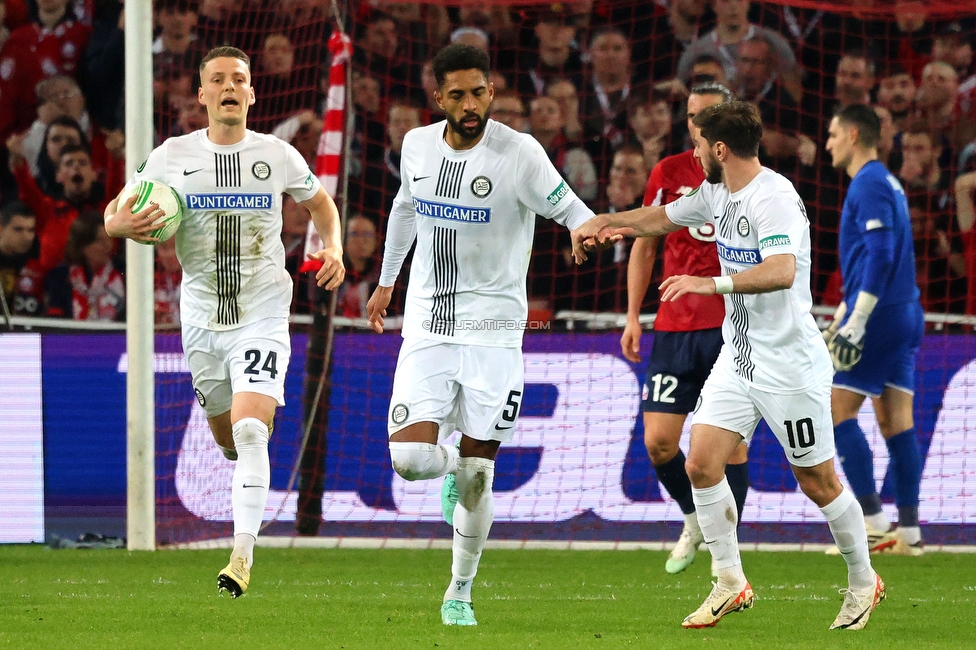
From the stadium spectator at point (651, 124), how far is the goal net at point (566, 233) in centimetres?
1

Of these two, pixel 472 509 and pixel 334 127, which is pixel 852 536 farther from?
pixel 334 127

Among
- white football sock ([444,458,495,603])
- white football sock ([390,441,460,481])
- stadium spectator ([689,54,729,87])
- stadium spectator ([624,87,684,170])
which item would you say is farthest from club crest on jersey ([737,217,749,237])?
stadium spectator ([624,87,684,170])

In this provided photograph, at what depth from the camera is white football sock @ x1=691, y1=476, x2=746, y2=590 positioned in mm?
5781

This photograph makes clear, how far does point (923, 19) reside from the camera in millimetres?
11234

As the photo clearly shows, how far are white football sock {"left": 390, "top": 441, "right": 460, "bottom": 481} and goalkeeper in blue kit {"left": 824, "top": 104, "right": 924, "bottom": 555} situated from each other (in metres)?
3.52

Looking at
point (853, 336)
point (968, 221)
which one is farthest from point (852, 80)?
point (853, 336)

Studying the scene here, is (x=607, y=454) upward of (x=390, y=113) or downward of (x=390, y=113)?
downward

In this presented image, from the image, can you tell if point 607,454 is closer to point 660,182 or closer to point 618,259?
point 618,259

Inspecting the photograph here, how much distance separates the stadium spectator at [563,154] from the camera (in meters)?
10.7

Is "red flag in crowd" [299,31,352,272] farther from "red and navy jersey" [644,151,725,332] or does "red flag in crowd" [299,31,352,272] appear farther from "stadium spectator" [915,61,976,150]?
"stadium spectator" [915,61,976,150]

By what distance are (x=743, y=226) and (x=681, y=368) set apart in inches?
76.0

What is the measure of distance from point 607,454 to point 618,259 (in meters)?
1.61

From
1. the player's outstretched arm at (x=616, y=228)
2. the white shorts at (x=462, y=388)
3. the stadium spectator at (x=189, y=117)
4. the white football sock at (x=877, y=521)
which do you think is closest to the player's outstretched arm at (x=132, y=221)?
the white shorts at (x=462, y=388)

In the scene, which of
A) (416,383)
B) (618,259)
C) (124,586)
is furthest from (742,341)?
(618,259)
